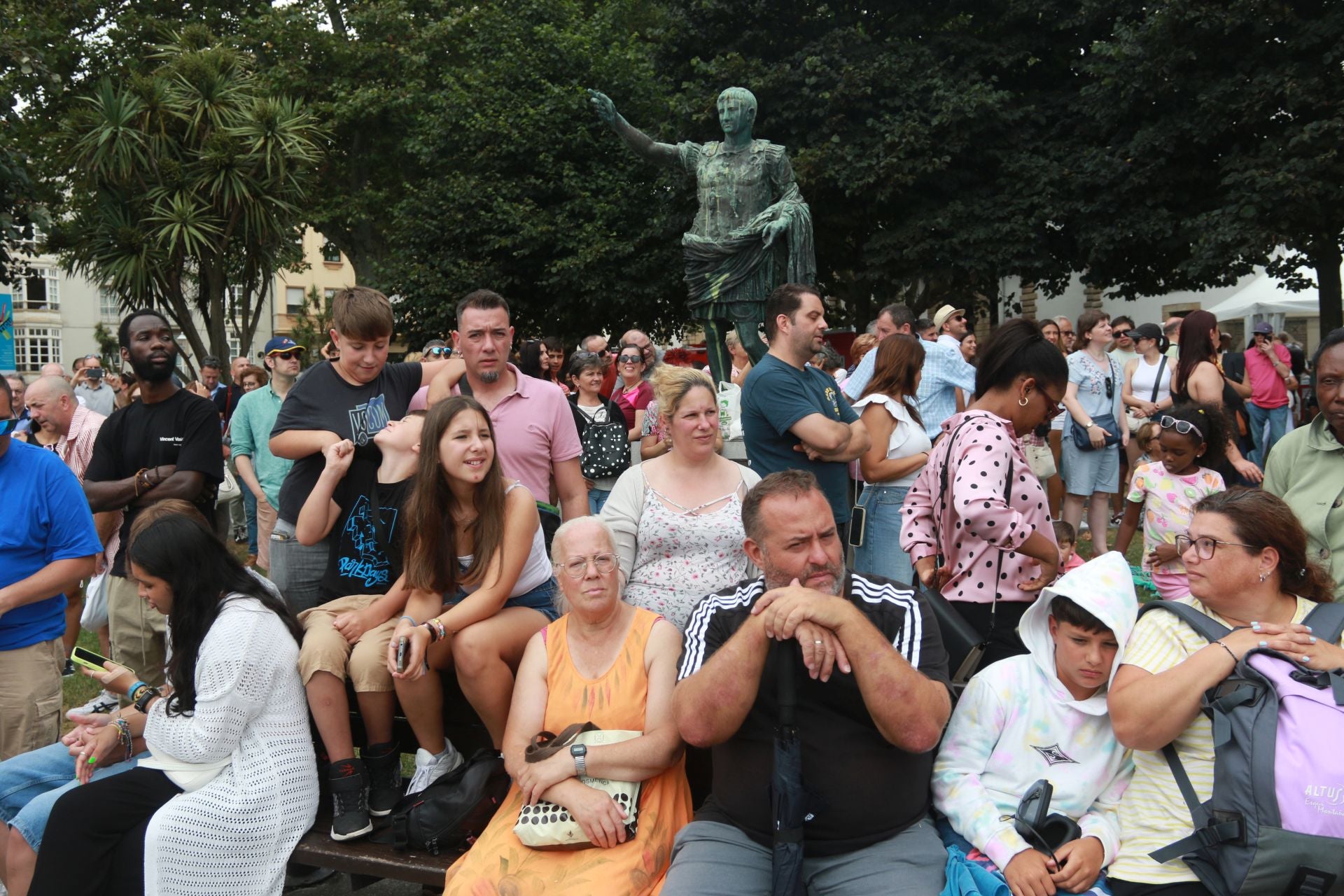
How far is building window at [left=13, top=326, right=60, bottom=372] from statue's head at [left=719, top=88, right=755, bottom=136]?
63.6 metres

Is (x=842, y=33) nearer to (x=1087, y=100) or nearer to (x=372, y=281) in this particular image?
(x=1087, y=100)

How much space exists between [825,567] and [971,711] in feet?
2.05

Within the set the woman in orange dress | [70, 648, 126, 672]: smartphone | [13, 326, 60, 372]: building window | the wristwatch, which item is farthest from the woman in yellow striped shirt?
[13, 326, 60, 372]: building window

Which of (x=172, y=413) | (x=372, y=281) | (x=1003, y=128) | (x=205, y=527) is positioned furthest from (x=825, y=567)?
(x=372, y=281)

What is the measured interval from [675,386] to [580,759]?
1445 millimetres

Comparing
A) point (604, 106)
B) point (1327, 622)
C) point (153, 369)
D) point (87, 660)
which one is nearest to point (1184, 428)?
point (1327, 622)

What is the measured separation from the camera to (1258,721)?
8.52 ft

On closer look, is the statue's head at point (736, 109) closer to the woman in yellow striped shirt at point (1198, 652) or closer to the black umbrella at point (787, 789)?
the woman in yellow striped shirt at point (1198, 652)

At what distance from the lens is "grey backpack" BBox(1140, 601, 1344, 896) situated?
253 cm

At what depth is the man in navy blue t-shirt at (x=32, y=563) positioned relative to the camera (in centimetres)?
417

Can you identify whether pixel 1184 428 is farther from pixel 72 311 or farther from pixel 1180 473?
pixel 72 311

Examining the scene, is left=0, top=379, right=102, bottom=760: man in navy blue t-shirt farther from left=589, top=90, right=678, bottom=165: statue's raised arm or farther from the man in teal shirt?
left=589, top=90, right=678, bottom=165: statue's raised arm

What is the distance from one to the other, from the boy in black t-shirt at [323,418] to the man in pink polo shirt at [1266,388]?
1113cm

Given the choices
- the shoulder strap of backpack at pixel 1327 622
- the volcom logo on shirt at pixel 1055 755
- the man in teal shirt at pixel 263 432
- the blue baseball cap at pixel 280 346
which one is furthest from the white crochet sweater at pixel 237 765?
the blue baseball cap at pixel 280 346
